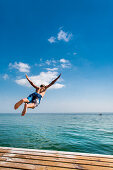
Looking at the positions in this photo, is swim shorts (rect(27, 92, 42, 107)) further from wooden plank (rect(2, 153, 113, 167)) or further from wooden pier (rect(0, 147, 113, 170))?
wooden plank (rect(2, 153, 113, 167))

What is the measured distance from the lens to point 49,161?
4.31 m

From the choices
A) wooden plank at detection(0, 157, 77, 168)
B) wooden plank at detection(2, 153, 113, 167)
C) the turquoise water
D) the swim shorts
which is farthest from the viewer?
the turquoise water

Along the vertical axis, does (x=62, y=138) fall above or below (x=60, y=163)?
below

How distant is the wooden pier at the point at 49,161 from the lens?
3.94 metres

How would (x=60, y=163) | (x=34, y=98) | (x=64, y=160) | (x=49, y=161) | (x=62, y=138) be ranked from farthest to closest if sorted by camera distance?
(x=62, y=138) < (x=34, y=98) < (x=64, y=160) < (x=49, y=161) < (x=60, y=163)

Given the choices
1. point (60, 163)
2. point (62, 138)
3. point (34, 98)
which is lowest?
point (62, 138)

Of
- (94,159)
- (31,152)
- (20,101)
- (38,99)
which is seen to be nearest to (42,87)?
(38,99)

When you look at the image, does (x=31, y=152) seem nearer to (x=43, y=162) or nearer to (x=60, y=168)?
(x=43, y=162)

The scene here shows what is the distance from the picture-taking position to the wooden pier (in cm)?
394

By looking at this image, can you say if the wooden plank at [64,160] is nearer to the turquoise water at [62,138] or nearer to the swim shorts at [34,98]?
the swim shorts at [34,98]

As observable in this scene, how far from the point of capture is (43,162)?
423 cm

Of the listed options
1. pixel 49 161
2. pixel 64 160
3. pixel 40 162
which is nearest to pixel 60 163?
pixel 64 160

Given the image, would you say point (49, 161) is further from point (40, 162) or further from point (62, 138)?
point (62, 138)

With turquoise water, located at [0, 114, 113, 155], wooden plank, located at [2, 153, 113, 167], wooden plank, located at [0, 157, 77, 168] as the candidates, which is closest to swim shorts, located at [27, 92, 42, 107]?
wooden plank, located at [2, 153, 113, 167]
